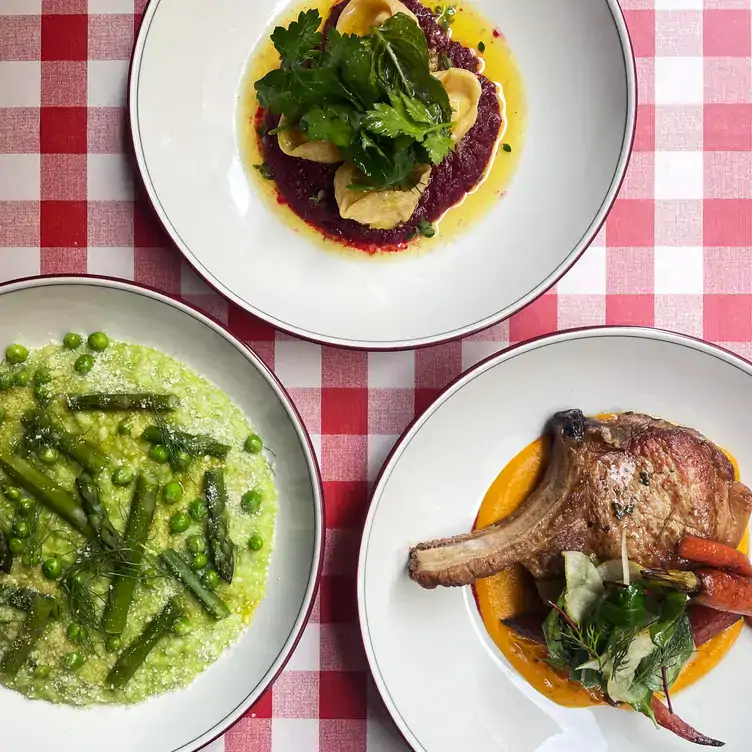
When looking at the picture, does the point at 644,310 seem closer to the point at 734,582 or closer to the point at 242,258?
the point at 734,582

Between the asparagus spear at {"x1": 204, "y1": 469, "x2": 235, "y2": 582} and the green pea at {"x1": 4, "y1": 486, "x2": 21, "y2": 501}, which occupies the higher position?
the green pea at {"x1": 4, "y1": 486, "x2": 21, "y2": 501}

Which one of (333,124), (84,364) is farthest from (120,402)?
(333,124)

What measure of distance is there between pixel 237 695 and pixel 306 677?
0.39m

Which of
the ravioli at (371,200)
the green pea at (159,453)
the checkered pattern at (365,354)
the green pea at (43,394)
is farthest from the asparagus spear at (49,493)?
the ravioli at (371,200)

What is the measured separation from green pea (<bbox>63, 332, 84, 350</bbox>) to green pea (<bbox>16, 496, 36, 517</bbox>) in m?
0.72

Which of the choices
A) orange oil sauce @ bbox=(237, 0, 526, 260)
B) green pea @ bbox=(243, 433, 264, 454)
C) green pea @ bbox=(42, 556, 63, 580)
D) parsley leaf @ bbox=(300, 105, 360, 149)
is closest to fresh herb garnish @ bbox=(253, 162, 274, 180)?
orange oil sauce @ bbox=(237, 0, 526, 260)

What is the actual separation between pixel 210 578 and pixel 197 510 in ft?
1.05

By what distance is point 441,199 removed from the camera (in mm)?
3545

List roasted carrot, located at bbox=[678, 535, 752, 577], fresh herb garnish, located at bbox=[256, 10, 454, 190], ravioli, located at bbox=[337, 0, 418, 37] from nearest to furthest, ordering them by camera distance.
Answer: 1. fresh herb garnish, located at bbox=[256, 10, 454, 190]
2. roasted carrot, located at bbox=[678, 535, 752, 577]
3. ravioli, located at bbox=[337, 0, 418, 37]

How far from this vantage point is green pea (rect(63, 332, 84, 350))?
11.1 ft

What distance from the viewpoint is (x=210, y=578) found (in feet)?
11.0

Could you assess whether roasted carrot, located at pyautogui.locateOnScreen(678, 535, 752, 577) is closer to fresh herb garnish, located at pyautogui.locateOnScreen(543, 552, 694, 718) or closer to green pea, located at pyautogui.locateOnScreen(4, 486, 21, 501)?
fresh herb garnish, located at pyautogui.locateOnScreen(543, 552, 694, 718)

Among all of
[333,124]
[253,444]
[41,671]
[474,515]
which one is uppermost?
[333,124]

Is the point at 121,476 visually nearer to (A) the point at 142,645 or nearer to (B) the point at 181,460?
(B) the point at 181,460
